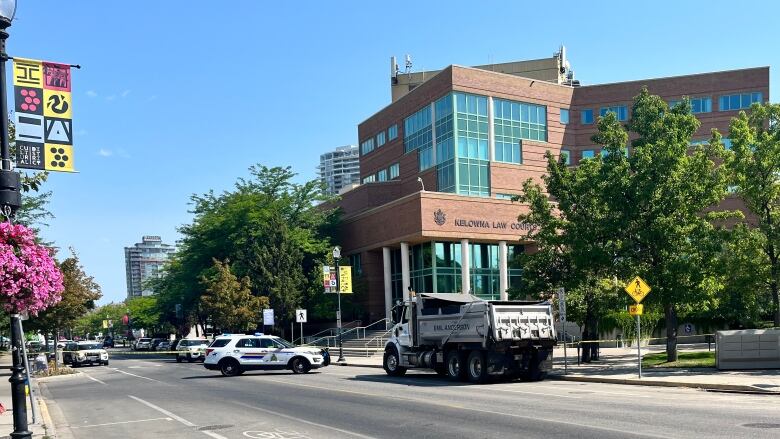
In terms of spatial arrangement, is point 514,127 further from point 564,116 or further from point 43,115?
point 43,115

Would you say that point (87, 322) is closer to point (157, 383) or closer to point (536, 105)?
point (536, 105)

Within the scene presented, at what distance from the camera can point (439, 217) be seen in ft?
166

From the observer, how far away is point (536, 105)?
6212cm

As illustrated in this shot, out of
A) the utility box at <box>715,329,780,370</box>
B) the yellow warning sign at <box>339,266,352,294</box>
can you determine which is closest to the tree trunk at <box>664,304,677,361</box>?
the utility box at <box>715,329,780,370</box>

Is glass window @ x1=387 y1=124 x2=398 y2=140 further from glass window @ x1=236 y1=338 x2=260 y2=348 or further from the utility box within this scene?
the utility box

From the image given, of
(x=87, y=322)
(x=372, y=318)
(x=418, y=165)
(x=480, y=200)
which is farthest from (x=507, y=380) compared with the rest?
(x=87, y=322)

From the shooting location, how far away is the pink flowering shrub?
10.7 m

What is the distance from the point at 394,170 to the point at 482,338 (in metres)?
46.3

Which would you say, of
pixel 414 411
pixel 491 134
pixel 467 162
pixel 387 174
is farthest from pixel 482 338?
pixel 387 174

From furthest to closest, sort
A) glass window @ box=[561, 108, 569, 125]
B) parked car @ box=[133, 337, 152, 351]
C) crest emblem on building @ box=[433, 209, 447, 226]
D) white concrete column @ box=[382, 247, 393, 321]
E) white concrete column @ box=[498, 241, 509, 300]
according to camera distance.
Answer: parked car @ box=[133, 337, 152, 351] → glass window @ box=[561, 108, 569, 125] → white concrete column @ box=[382, 247, 393, 321] → white concrete column @ box=[498, 241, 509, 300] → crest emblem on building @ box=[433, 209, 447, 226]

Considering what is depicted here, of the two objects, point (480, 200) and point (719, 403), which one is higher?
point (480, 200)

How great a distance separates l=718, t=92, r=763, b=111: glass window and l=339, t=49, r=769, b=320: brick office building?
91mm

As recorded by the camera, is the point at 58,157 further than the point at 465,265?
No

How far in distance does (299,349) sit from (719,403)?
19.0 m
